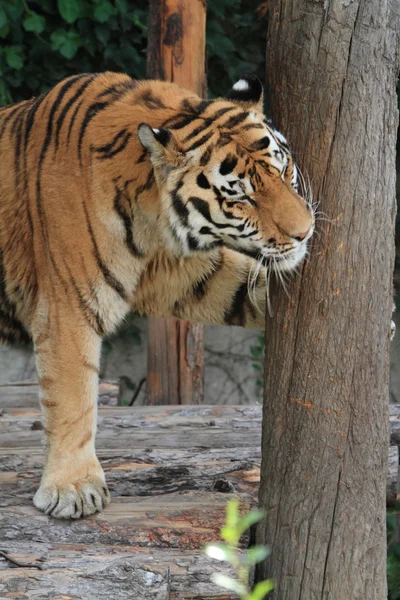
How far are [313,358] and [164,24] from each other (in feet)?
8.19

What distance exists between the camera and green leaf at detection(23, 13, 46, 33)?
499cm

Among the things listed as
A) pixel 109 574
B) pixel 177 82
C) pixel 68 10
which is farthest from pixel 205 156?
pixel 68 10

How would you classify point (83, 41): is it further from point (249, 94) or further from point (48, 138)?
point (249, 94)

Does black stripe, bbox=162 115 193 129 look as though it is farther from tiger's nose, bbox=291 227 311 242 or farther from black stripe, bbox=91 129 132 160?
tiger's nose, bbox=291 227 311 242

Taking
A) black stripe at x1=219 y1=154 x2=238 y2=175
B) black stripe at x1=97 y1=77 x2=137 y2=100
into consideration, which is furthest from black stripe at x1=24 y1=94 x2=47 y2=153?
black stripe at x1=219 y1=154 x2=238 y2=175

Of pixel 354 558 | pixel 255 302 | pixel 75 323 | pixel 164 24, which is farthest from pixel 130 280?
pixel 164 24

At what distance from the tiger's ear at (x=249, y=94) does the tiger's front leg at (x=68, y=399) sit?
767 millimetres

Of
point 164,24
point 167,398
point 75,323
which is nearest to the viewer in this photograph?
point 75,323

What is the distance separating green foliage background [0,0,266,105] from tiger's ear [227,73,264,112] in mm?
2451

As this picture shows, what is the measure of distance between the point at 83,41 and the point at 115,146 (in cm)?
264

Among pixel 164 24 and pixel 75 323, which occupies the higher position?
pixel 164 24

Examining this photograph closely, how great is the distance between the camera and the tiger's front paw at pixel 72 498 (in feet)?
8.80

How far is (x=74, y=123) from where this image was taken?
2.90 meters

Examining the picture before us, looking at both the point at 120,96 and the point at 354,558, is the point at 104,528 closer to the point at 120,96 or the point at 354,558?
the point at 354,558
